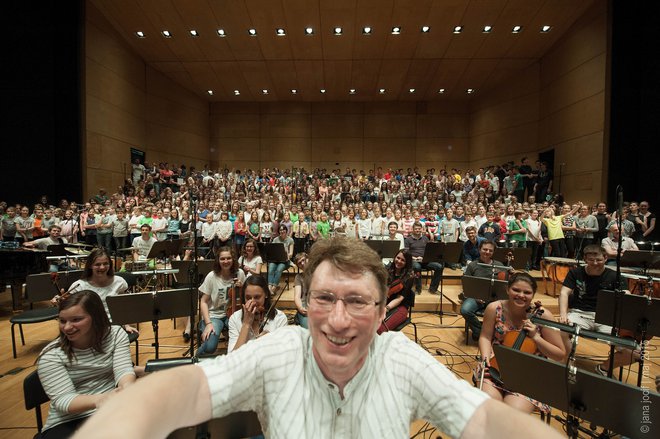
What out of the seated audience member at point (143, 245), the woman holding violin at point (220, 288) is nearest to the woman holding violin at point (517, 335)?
the woman holding violin at point (220, 288)

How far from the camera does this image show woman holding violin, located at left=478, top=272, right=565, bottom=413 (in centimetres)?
265

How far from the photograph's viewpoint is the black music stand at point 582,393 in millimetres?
1756

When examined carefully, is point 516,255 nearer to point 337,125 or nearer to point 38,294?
point 38,294

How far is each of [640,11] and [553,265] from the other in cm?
949

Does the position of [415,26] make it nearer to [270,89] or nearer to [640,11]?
[640,11]

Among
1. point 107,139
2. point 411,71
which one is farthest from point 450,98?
point 107,139

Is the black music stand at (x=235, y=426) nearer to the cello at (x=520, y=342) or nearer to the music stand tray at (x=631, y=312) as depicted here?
the cello at (x=520, y=342)

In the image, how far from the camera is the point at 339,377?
1017 mm

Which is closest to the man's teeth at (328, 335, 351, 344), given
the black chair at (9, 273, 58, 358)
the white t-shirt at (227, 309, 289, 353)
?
the white t-shirt at (227, 309, 289, 353)

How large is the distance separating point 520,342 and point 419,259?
15.6 feet

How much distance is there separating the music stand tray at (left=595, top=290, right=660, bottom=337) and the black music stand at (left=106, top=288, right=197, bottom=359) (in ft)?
13.8

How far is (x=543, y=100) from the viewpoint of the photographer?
48.9ft

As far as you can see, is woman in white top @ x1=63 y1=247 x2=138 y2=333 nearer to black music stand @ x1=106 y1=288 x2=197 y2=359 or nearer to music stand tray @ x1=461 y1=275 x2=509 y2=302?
black music stand @ x1=106 y1=288 x2=197 y2=359

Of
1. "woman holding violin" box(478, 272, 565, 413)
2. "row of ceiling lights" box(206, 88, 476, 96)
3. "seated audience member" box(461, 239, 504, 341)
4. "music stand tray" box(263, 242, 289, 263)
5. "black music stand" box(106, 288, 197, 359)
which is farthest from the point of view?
"row of ceiling lights" box(206, 88, 476, 96)
